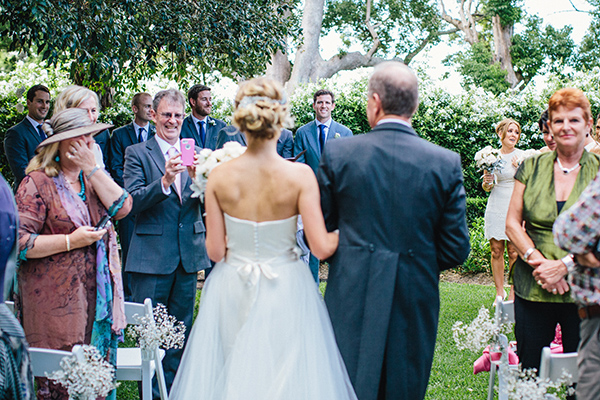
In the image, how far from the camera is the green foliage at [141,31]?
4777 mm

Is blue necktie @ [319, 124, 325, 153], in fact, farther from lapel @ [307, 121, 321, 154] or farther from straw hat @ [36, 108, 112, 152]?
straw hat @ [36, 108, 112, 152]

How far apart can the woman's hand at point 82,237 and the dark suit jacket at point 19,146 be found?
12.8 feet

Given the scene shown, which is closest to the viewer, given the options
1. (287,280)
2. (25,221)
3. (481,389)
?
(287,280)

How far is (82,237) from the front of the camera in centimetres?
311

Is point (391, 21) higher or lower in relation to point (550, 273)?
higher

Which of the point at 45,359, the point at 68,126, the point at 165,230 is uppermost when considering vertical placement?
the point at 68,126

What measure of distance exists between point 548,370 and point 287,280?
127 centimetres

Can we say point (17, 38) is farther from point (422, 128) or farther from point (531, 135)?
point (531, 135)

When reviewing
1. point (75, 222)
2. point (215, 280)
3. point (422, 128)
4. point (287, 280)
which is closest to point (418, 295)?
point (287, 280)

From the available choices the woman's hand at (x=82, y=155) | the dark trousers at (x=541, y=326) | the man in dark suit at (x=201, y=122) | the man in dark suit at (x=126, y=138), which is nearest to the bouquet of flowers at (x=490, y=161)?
the man in dark suit at (x=201, y=122)

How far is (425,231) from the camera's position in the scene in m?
2.86

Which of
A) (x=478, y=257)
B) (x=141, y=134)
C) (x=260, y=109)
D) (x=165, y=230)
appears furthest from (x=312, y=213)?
(x=478, y=257)

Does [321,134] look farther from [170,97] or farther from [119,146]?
[170,97]

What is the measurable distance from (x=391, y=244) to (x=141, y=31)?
400 centimetres
